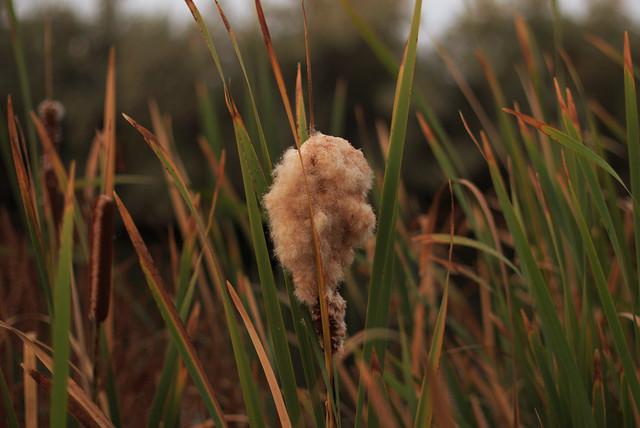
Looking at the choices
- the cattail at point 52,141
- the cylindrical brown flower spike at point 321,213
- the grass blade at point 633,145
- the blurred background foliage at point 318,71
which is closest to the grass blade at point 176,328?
the cylindrical brown flower spike at point 321,213

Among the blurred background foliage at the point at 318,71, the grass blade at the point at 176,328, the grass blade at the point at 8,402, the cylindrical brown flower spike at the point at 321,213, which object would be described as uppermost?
the blurred background foliage at the point at 318,71

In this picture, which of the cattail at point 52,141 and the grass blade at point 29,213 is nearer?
the grass blade at point 29,213

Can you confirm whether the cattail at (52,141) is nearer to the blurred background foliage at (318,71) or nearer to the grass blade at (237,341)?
the grass blade at (237,341)

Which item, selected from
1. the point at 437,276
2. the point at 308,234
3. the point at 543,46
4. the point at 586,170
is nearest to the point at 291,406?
the point at 308,234

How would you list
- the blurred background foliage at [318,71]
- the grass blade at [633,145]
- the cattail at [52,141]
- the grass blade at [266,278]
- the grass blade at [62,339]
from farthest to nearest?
the blurred background foliage at [318,71]
the cattail at [52,141]
the grass blade at [633,145]
the grass blade at [266,278]
the grass blade at [62,339]

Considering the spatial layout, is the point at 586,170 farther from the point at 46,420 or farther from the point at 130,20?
the point at 130,20

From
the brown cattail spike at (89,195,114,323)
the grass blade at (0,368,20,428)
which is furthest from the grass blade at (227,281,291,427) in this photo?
the grass blade at (0,368,20,428)

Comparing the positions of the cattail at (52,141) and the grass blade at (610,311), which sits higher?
the cattail at (52,141)
